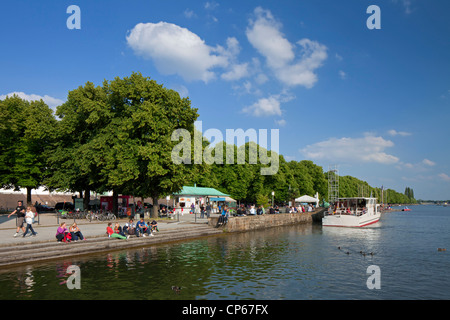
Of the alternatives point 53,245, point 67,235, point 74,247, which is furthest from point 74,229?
point 53,245

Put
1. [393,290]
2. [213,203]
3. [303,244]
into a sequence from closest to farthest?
[393,290], [303,244], [213,203]

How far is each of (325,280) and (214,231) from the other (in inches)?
787

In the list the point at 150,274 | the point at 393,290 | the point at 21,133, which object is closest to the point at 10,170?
the point at 21,133

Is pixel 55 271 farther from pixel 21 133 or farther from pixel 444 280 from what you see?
pixel 21 133

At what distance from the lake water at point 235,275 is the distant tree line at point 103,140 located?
552 inches

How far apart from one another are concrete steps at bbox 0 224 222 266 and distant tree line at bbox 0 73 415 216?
29.3 feet

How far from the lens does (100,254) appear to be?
22.6 metres

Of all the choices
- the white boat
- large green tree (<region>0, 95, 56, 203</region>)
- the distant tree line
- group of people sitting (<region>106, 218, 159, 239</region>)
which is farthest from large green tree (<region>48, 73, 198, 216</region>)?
the white boat

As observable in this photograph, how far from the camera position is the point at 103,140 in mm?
39906

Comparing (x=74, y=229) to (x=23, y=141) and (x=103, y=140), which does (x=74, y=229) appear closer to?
(x=103, y=140)

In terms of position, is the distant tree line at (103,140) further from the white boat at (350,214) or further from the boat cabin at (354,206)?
the boat cabin at (354,206)

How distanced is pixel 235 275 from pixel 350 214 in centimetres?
4104

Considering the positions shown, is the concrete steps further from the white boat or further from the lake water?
the white boat

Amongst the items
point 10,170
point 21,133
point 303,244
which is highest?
point 21,133
